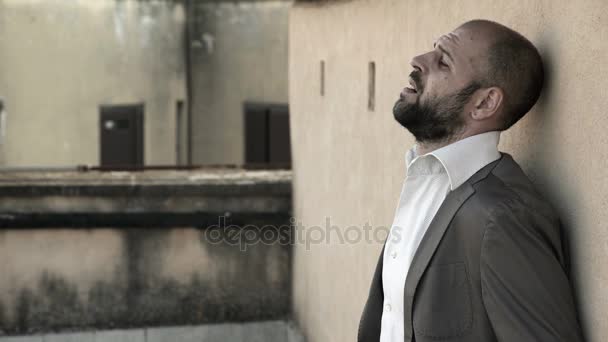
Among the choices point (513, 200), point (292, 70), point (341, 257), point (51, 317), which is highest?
point (292, 70)

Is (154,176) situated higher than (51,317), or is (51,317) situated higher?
(154,176)

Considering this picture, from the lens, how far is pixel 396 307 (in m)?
2.38

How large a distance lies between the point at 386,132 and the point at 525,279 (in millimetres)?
2222

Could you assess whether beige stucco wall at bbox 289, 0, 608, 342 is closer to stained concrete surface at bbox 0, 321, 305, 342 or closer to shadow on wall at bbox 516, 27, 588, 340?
shadow on wall at bbox 516, 27, 588, 340

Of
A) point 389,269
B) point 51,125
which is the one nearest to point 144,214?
point 389,269

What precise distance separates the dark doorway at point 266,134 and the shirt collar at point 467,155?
12.8m

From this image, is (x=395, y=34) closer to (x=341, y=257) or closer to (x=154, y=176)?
(x=341, y=257)

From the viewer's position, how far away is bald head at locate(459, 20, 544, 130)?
7.41 feet

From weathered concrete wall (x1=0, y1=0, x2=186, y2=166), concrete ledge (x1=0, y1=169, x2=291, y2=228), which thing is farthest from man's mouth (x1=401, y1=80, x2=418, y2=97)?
weathered concrete wall (x1=0, y1=0, x2=186, y2=166)

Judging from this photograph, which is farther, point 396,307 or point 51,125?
point 51,125

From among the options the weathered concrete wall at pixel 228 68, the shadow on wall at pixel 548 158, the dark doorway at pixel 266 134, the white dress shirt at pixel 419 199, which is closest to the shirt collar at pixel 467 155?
the white dress shirt at pixel 419 199

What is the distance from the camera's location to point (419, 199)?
2.40 metres

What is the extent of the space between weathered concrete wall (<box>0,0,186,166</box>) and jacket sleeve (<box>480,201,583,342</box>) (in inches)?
485

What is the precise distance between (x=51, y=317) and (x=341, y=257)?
234 centimetres
